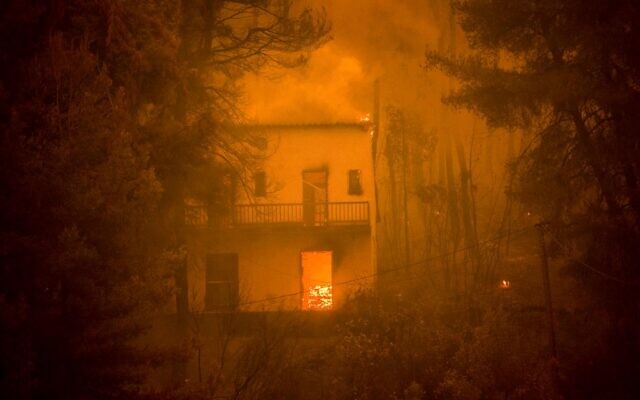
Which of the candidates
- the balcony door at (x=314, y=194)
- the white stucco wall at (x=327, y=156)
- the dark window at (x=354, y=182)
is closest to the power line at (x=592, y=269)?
the dark window at (x=354, y=182)

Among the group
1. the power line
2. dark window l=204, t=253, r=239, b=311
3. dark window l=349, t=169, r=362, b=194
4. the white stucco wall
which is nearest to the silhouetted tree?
the power line

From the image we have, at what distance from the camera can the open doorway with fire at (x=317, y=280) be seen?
19.4 m

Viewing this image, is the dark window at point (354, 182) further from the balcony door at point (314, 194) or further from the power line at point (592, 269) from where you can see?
the power line at point (592, 269)

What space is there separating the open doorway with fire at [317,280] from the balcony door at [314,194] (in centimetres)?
139

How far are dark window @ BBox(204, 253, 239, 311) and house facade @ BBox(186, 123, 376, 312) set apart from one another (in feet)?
0.12

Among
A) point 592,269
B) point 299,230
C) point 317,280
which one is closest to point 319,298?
point 317,280

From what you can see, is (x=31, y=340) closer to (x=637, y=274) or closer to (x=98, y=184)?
(x=98, y=184)

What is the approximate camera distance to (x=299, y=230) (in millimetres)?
19141

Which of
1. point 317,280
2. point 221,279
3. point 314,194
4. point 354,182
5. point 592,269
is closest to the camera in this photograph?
point 592,269

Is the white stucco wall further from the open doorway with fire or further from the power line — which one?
the power line

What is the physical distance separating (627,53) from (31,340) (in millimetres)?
12664

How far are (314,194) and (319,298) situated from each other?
154 inches

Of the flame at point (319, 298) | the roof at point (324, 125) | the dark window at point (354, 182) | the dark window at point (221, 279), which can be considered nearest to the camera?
the flame at point (319, 298)

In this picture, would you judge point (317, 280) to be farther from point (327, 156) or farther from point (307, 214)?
point (327, 156)
